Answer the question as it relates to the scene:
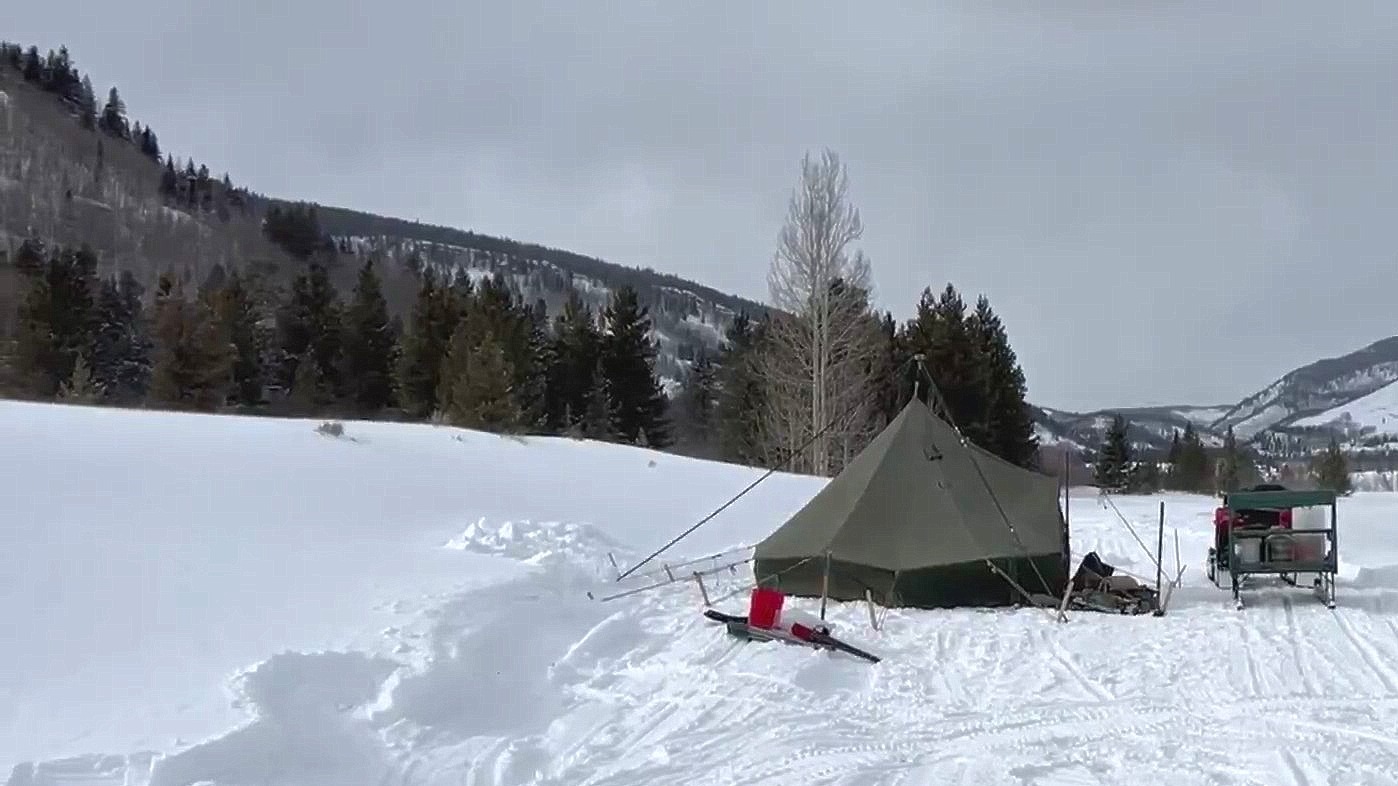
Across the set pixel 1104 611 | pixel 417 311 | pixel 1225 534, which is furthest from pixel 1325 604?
pixel 417 311

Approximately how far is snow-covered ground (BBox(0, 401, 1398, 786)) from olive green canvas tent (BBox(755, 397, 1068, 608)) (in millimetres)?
484

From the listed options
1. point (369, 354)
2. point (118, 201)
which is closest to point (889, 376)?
point (369, 354)

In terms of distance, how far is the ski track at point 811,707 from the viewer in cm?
541

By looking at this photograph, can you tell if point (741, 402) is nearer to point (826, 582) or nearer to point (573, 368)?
point (573, 368)

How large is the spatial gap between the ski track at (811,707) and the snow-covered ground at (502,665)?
26mm

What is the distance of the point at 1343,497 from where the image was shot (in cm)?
2333

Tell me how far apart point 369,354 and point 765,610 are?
3362cm

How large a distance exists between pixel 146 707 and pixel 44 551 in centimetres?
275

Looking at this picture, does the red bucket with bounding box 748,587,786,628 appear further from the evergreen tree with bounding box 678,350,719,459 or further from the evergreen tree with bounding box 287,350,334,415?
the evergreen tree with bounding box 678,350,719,459

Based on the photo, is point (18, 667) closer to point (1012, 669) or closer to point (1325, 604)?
point (1012, 669)

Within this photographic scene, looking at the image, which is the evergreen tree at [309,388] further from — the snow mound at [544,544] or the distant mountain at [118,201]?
the snow mound at [544,544]

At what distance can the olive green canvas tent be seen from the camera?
10.7 m

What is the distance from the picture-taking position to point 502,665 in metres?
7.54

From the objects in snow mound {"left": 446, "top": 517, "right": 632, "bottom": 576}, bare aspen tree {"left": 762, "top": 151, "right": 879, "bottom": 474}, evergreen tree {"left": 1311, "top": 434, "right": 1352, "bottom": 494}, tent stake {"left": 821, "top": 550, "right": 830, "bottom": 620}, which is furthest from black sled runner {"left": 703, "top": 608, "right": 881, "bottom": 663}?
evergreen tree {"left": 1311, "top": 434, "right": 1352, "bottom": 494}
